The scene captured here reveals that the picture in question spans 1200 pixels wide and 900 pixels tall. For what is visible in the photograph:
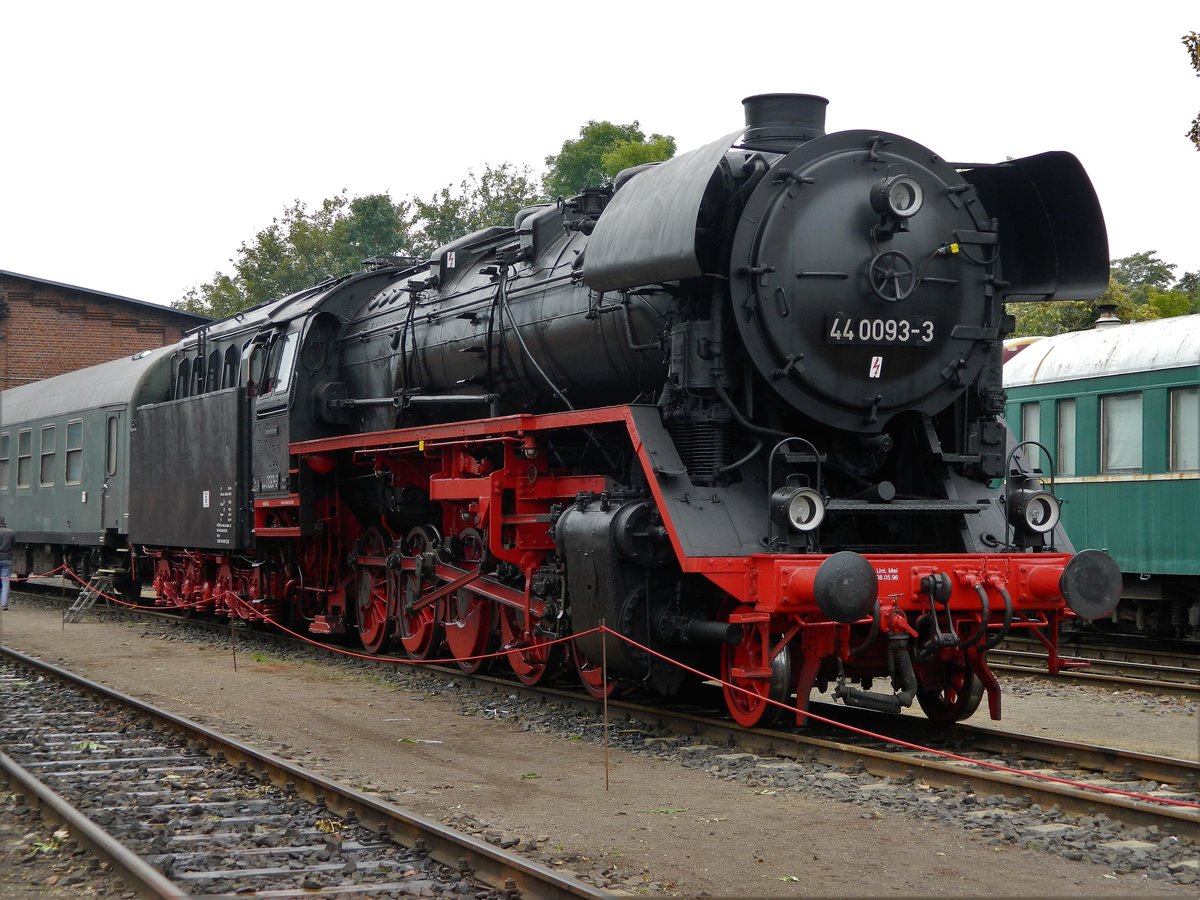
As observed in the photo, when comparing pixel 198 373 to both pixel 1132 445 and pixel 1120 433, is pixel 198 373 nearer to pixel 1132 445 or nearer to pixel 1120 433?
pixel 1120 433

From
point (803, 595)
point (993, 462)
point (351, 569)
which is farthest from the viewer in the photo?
point (351, 569)

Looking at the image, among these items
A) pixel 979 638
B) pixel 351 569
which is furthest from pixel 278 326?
pixel 979 638

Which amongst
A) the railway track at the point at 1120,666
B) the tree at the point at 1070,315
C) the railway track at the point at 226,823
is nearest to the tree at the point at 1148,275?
the tree at the point at 1070,315

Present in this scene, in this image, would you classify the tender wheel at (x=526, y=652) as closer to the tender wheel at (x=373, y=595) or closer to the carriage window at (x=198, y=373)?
the tender wheel at (x=373, y=595)

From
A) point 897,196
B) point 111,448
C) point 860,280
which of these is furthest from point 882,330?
point 111,448

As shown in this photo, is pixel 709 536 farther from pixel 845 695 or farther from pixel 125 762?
pixel 125 762

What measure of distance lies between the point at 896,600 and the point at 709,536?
1.10 meters

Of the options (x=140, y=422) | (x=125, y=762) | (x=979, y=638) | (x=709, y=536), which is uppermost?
(x=140, y=422)

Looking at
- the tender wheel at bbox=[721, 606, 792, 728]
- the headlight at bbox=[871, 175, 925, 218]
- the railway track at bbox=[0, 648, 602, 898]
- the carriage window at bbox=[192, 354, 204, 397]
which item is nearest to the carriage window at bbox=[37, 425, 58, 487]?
the carriage window at bbox=[192, 354, 204, 397]

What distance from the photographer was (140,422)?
16531mm

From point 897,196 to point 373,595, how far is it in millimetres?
6783

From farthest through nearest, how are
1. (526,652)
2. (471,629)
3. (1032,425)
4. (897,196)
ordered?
(1032,425), (471,629), (526,652), (897,196)

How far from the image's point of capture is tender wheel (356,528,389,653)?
1229 cm

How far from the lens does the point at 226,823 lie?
5.89 metres
